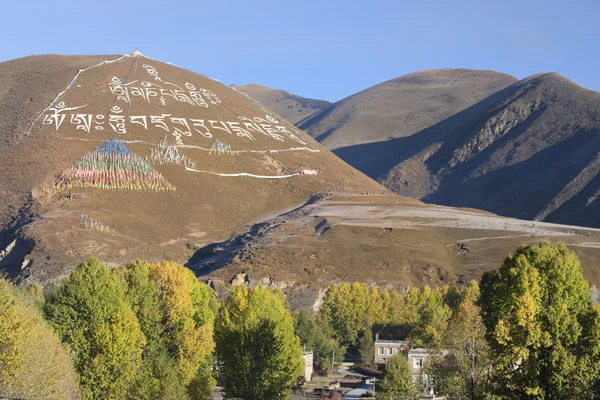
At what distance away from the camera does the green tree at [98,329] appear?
43.9m

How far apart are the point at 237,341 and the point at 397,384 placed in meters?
9.04

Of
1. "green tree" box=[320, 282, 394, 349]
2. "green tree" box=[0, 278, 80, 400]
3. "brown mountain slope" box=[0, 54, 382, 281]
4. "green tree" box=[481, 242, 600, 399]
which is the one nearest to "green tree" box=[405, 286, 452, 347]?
"green tree" box=[320, 282, 394, 349]

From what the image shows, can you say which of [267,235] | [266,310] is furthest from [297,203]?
[266,310]

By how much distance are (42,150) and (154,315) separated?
386 feet

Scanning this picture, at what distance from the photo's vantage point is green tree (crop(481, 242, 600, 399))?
33.9m

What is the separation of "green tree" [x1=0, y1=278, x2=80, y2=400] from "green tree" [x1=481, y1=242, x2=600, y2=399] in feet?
53.7

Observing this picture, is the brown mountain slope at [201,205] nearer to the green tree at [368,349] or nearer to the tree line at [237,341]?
the green tree at [368,349]

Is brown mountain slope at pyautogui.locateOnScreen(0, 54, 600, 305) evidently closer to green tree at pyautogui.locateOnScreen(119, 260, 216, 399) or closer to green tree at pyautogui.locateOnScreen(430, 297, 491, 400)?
green tree at pyautogui.locateOnScreen(119, 260, 216, 399)

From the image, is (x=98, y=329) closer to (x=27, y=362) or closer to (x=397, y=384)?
(x=27, y=362)

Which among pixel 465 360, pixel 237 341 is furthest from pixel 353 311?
pixel 465 360

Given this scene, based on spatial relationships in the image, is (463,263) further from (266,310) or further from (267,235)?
(266,310)

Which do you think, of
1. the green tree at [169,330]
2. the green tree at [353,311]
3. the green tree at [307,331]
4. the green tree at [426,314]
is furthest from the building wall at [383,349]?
the green tree at [169,330]

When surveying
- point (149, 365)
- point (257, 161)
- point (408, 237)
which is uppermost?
point (257, 161)

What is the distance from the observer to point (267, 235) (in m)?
141
